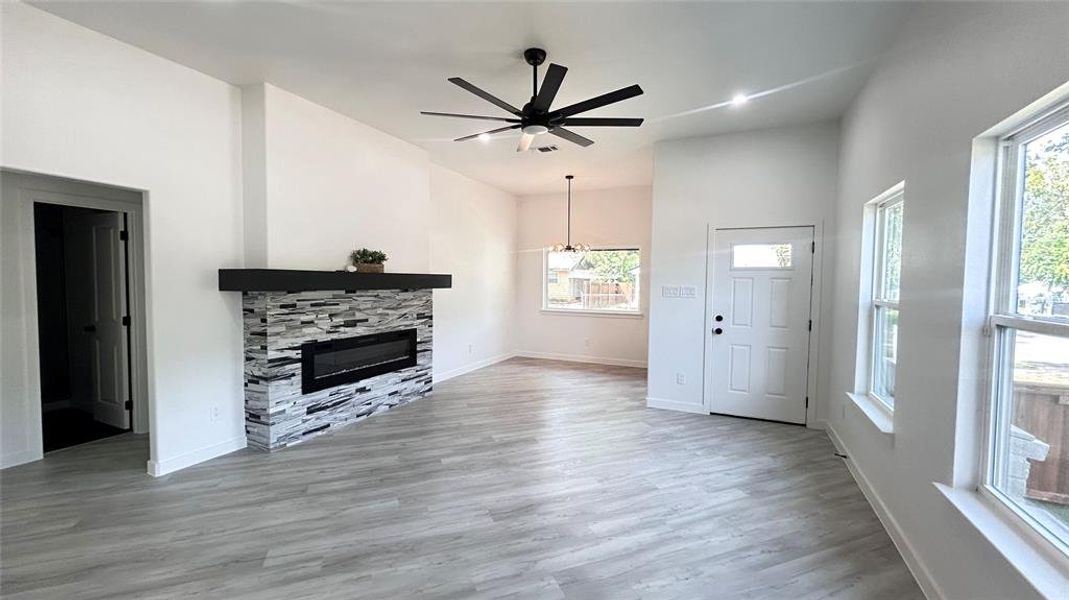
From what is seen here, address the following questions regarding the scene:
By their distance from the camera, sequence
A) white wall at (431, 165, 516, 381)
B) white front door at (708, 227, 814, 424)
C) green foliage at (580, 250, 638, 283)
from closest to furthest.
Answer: white front door at (708, 227, 814, 424), white wall at (431, 165, 516, 381), green foliage at (580, 250, 638, 283)

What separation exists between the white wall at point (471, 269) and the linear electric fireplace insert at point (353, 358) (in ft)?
3.51

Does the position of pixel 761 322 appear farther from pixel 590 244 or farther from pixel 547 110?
pixel 590 244

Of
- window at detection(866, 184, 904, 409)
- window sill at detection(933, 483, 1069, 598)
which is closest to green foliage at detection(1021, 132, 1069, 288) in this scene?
window sill at detection(933, 483, 1069, 598)

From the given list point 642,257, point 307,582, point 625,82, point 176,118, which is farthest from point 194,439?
point 642,257

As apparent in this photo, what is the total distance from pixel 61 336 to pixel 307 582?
4.68 meters

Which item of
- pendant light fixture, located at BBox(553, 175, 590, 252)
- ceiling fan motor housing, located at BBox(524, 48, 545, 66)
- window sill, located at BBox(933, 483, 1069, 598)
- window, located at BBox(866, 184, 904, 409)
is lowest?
window sill, located at BBox(933, 483, 1069, 598)

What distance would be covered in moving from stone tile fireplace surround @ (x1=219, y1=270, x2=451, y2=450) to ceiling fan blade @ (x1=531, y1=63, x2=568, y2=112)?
2.31m

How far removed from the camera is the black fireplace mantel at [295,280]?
3373mm

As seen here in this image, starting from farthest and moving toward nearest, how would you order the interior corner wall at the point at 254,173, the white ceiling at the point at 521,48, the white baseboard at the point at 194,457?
the interior corner wall at the point at 254,173, the white baseboard at the point at 194,457, the white ceiling at the point at 521,48

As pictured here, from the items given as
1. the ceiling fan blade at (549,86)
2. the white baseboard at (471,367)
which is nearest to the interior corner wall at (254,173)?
the ceiling fan blade at (549,86)

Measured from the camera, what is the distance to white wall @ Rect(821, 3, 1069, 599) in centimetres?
154

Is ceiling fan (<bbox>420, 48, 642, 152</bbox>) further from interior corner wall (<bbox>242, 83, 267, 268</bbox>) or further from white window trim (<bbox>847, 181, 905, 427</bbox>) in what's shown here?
white window trim (<bbox>847, 181, 905, 427</bbox>)

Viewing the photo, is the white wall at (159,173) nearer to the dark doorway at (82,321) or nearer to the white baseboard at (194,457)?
the white baseboard at (194,457)

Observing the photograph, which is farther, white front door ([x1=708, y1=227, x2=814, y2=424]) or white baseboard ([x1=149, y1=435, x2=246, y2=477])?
white front door ([x1=708, y1=227, x2=814, y2=424])
